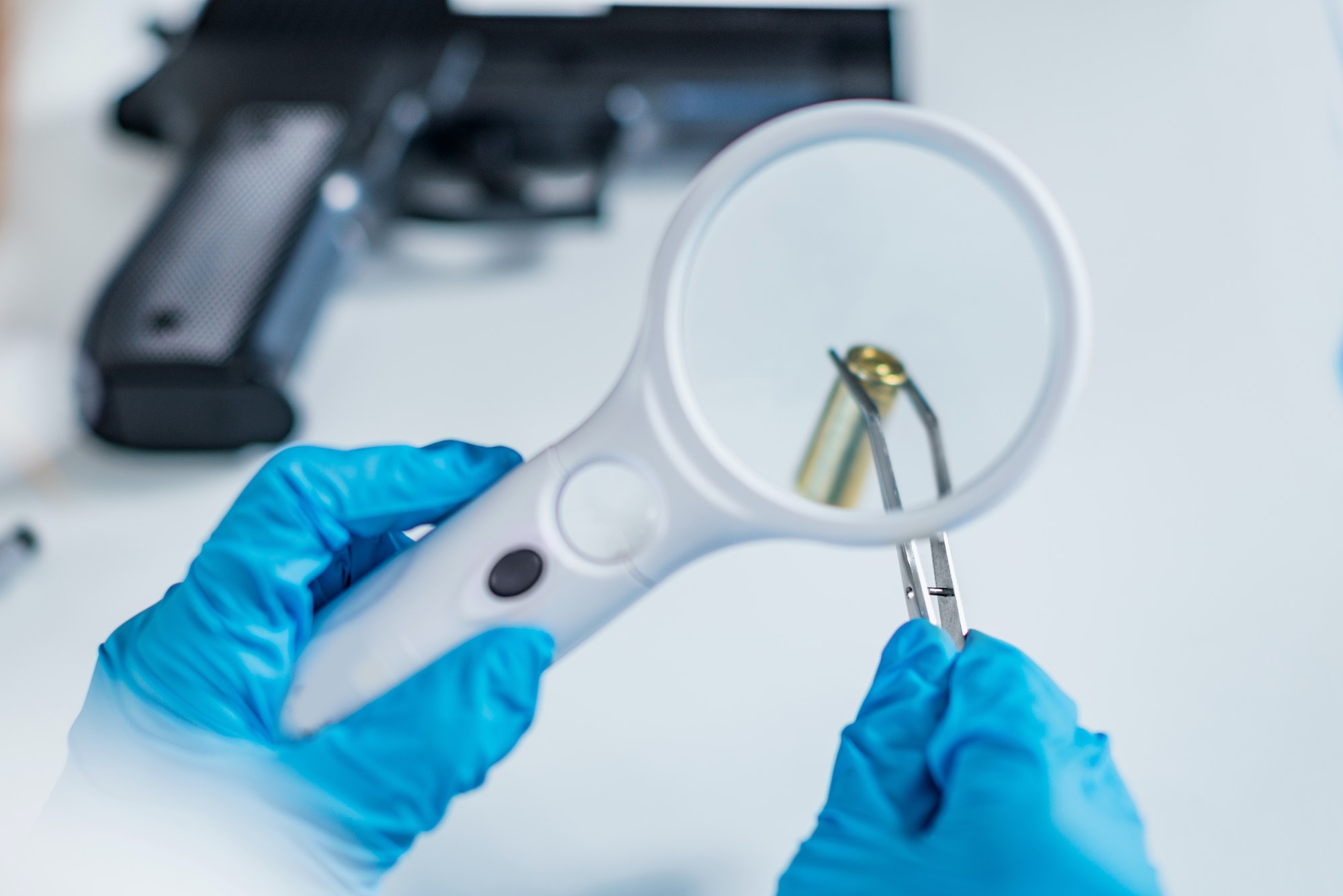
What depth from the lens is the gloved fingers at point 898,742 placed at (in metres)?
0.54

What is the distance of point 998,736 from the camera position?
1.73 ft

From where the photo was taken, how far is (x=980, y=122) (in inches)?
46.6

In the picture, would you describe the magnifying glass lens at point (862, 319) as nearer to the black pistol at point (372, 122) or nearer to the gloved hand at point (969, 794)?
the gloved hand at point (969, 794)

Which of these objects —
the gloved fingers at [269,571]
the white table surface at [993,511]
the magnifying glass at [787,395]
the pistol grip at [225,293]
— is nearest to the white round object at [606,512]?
the magnifying glass at [787,395]

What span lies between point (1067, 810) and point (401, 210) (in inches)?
35.6

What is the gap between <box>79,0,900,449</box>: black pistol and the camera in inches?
34.9

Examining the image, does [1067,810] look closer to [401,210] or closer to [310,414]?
[310,414]

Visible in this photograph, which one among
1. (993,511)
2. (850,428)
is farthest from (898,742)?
(993,511)

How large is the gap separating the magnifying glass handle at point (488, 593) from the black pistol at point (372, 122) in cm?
41

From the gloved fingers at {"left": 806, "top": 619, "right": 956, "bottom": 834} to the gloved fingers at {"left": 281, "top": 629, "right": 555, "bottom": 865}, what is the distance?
0.19 m

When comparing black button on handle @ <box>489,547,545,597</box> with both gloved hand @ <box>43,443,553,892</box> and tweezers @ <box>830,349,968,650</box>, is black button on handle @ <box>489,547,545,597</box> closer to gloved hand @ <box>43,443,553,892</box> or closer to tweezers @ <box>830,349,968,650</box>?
gloved hand @ <box>43,443,553,892</box>

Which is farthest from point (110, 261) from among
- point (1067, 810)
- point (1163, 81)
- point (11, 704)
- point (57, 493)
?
point (1163, 81)

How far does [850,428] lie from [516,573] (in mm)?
210

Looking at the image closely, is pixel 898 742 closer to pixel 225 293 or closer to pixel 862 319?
pixel 862 319
